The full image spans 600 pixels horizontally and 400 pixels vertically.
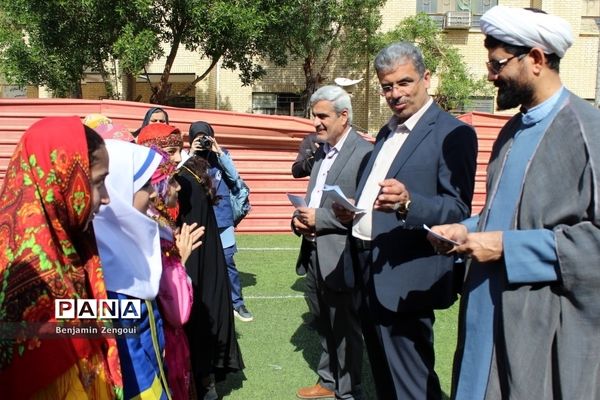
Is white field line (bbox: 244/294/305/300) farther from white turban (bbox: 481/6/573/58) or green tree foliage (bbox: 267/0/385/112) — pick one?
green tree foliage (bbox: 267/0/385/112)

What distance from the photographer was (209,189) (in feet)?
11.8

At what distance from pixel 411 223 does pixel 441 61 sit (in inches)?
743

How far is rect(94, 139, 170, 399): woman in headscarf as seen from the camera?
6.62 feet

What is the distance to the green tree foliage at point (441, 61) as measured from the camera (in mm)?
19031

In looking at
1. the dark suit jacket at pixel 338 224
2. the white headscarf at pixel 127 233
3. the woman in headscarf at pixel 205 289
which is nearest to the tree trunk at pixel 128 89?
the woman in headscarf at pixel 205 289

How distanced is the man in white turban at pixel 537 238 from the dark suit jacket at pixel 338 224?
141 centimetres

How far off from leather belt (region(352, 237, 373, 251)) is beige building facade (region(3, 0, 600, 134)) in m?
17.7

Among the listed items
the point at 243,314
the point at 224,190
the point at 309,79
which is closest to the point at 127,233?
the point at 224,190

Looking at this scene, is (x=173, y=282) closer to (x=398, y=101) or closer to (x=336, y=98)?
(x=398, y=101)

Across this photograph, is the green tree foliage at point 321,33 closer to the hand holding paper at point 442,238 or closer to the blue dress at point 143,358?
the blue dress at point 143,358

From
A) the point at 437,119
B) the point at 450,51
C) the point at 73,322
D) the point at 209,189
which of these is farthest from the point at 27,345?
the point at 450,51

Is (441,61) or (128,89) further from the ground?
(441,61)

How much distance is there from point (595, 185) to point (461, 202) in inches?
31.3

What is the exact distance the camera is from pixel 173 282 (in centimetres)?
254
